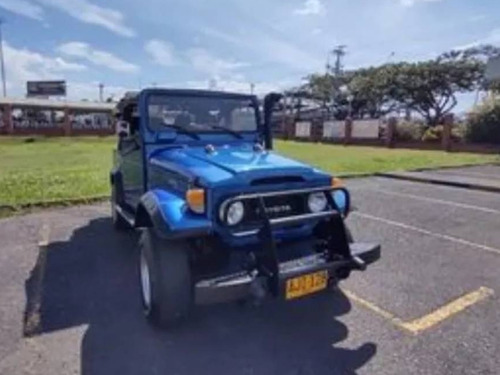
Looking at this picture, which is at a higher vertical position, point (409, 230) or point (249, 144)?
point (249, 144)

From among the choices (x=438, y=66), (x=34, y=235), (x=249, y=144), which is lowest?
(x=34, y=235)

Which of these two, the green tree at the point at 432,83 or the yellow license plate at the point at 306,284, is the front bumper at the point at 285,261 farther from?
the green tree at the point at 432,83

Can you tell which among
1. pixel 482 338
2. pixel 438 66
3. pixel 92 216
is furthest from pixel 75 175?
pixel 438 66

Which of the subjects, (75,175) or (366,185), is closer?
(366,185)

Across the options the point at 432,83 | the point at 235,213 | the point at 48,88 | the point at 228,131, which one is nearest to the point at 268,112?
the point at 228,131

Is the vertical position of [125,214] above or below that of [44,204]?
above

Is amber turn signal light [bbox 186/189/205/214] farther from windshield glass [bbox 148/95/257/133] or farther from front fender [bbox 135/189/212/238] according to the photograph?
windshield glass [bbox 148/95/257/133]

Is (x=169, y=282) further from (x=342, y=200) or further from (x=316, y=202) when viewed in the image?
(x=342, y=200)

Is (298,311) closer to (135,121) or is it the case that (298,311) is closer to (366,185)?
(135,121)

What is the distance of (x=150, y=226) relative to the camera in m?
4.07

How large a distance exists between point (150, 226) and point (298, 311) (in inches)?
58.2

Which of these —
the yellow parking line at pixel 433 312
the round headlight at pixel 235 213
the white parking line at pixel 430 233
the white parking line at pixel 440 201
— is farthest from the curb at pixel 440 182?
the round headlight at pixel 235 213

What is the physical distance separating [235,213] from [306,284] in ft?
2.48

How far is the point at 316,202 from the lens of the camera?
4.16m
